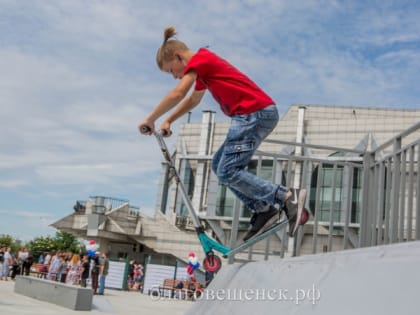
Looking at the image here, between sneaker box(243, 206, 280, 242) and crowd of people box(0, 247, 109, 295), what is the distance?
38.6 ft

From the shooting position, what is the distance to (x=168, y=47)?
326 cm

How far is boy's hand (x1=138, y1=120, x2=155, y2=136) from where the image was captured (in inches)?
126

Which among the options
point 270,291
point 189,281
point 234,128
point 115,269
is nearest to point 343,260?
point 270,291

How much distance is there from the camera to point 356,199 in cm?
2934

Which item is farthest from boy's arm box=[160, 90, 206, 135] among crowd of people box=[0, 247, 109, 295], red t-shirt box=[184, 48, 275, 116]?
crowd of people box=[0, 247, 109, 295]

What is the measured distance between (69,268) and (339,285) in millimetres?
17425

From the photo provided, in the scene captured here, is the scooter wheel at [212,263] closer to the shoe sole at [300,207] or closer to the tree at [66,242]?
the shoe sole at [300,207]

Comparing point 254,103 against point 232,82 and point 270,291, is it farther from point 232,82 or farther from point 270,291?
point 270,291

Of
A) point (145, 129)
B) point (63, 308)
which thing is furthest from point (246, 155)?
point (63, 308)

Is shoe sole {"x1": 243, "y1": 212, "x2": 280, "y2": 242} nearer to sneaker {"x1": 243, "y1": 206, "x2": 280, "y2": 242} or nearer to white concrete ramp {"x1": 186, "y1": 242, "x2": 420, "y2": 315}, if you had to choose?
sneaker {"x1": 243, "y1": 206, "x2": 280, "y2": 242}

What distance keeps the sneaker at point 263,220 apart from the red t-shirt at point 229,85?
2.29 feet

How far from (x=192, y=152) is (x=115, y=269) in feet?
70.9

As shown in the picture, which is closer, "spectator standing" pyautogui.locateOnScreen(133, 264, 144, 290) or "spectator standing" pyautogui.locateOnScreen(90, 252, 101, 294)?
"spectator standing" pyautogui.locateOnScreen(90, 252, 101, 294)

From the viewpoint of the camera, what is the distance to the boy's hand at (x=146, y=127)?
3.21 m
